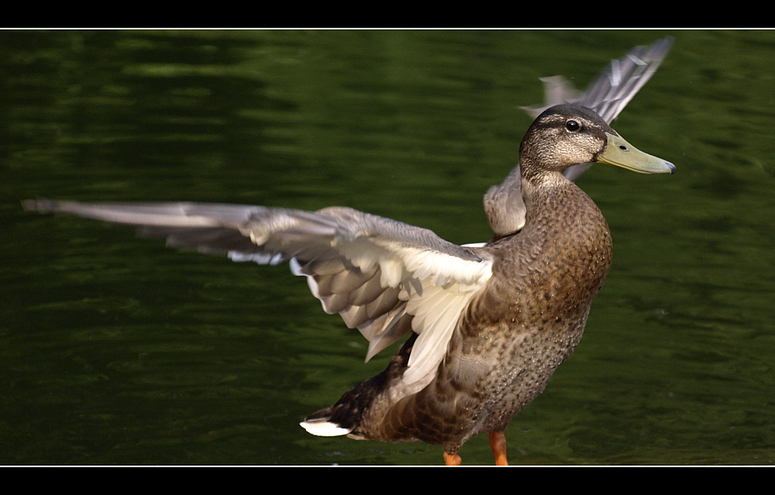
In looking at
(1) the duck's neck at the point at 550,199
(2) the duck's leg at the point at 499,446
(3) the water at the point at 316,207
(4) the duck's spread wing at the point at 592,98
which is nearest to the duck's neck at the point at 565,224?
(1) the duck's neck at the point at 550,199

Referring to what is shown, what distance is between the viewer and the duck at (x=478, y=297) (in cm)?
434

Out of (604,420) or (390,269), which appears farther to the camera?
(604,420)

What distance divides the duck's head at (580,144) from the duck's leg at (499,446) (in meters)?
1.46

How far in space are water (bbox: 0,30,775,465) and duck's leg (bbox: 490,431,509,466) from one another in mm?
165

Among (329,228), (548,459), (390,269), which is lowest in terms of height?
(548,459)

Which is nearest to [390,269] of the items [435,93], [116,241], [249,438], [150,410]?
[249,438]

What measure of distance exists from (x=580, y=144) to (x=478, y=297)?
86 centimetres

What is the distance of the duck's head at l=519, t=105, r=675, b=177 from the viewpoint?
15.7ft

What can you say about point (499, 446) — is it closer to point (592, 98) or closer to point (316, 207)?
point (592, 98)

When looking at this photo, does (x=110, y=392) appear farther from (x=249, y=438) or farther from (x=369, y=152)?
(x=369, y=152)

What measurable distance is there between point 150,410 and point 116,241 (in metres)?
2.21

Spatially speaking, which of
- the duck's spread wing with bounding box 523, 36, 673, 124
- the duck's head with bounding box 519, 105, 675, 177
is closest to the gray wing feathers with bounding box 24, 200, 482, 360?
the duck's head with bounding box 519, 105, 675, 177

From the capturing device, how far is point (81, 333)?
21.0 feet

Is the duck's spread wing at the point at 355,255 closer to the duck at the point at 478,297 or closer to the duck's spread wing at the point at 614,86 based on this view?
the duck at the point at 478,297
